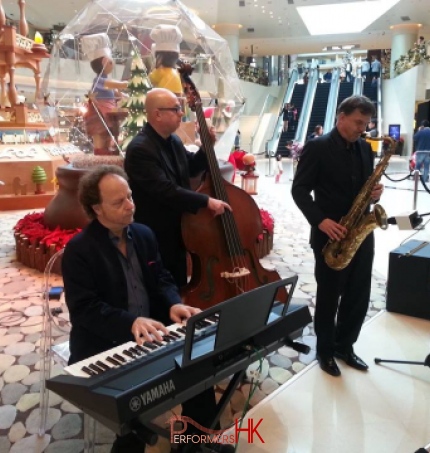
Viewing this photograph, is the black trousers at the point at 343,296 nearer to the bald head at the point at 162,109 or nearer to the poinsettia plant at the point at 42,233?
the bald head at the point at 162,109

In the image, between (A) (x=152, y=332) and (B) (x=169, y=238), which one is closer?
(A) (x=152, y=332)

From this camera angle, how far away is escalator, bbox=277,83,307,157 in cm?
2300

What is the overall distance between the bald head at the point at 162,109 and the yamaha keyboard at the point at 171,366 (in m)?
1.34

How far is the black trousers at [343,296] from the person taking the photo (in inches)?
118

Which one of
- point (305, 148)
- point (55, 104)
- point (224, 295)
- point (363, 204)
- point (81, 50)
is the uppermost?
point (81, 50)

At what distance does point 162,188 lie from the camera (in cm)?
262

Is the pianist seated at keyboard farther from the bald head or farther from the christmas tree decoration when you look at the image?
the christmas tree decoration

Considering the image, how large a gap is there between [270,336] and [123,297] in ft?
2.26

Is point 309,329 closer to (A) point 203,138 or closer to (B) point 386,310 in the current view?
(B) point 386,310

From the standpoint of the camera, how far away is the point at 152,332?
1796 millimetres

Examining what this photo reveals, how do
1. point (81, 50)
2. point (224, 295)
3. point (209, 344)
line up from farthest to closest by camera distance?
point (81, 50)
point (224, 295)
point (209, 344)

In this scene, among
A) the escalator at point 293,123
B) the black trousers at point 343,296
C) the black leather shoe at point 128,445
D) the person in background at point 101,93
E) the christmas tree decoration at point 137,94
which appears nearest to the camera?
the black leather shoe at point 128,445

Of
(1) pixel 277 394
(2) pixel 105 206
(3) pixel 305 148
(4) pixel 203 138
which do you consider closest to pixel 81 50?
(4) pixel 203 138

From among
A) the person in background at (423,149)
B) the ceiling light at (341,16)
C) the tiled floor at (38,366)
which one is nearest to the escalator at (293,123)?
the ceiling light at (341,16)
